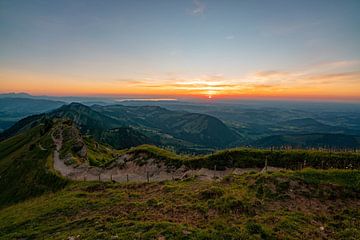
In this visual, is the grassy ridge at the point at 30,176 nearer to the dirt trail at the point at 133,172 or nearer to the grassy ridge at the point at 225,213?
the dirt trail at the point at 133,172

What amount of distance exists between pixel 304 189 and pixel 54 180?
4470 cm

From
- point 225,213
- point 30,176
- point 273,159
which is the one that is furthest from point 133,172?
point 225,213

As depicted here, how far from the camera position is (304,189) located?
70.1 ft

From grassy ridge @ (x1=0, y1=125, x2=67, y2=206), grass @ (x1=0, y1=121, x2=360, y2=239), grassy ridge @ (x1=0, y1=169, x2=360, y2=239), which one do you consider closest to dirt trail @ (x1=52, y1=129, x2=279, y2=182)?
grassy ridge @ (x1=0, y1=125, x2=67, y2=206)

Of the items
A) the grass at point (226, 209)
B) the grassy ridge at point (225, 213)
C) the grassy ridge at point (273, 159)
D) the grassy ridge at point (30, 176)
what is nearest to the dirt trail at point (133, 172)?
the grassy ridge at point (273, 159)

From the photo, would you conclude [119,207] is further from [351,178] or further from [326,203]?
[351,178]

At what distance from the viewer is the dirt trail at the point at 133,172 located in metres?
36.4

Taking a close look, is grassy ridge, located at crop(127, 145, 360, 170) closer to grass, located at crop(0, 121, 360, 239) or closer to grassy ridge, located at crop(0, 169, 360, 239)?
grass, located at crop(0, 121, 360, 239)

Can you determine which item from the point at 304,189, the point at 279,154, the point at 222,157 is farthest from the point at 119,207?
the point at 279,154

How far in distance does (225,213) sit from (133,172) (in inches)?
1215

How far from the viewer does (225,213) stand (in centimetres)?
1870

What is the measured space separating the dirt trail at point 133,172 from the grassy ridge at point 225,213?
993cm

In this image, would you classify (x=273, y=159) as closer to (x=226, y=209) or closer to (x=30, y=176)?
(x=226, y=209)

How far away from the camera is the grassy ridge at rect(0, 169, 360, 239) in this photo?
15969 millimetres
